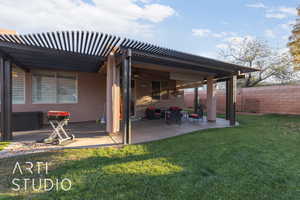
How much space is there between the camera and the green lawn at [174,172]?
1.95m

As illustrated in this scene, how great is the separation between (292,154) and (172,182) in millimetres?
3097

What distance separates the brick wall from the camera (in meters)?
9.67

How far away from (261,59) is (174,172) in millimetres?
19786

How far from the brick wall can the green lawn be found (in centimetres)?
824

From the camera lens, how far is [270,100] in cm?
1070

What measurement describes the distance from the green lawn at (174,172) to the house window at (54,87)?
4.31 metres

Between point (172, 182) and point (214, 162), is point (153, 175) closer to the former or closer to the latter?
point (172, 182)

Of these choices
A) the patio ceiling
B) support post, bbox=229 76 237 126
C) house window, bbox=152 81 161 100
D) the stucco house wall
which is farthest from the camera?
house window, bbox=152 81 161 100

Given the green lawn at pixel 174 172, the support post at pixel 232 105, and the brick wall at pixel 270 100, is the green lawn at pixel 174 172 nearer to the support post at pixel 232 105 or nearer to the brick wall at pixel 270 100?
the support post at pixel 232 105

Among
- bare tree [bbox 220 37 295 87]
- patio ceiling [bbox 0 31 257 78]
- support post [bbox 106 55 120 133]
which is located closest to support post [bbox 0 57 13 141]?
patio ceiling [bbox 0 31 257 78]

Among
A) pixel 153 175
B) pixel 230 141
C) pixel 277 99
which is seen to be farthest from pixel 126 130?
pixel 277 99

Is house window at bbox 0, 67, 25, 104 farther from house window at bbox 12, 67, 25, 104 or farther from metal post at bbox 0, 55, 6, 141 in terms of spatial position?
metal post at bbox 0, 55, 6, 141

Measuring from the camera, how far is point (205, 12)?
7324 mm

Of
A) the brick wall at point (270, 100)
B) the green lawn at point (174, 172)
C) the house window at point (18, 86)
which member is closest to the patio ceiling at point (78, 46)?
the house window at point (18, 86)
